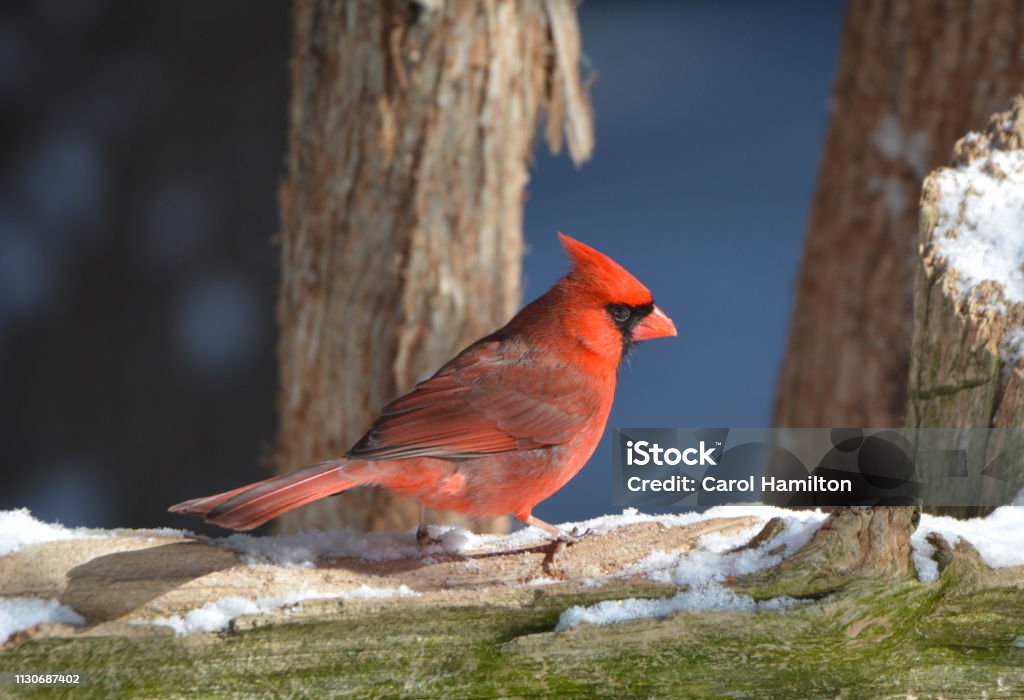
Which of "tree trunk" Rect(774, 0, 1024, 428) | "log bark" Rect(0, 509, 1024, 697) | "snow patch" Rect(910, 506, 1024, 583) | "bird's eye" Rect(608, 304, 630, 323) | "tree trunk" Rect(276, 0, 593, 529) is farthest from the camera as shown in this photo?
"tree trunk" Rect(774, 0, 1024, 428)

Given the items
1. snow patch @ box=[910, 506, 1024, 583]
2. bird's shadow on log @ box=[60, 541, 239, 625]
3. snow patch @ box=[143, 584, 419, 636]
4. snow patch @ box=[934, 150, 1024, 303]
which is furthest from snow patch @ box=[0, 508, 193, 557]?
snow patch @ box=[934, 150, 1024, 303]

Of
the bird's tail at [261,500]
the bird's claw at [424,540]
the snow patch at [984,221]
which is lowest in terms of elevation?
the bird's claw at [424,540]

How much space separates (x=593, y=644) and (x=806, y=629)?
0.29 m

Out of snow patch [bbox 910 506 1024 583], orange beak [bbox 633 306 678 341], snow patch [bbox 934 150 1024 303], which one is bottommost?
snow patch [bbox 910 506 1024 583]

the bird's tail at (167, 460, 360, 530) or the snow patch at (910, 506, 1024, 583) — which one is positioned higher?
the bird's tail at (167, 460, 360, 530)

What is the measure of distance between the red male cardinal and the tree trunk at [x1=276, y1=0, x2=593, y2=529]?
1.34 meters

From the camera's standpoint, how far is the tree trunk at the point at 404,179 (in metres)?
3.26

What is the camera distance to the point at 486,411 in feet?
6.28

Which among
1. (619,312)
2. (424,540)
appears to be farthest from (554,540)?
(619,312)

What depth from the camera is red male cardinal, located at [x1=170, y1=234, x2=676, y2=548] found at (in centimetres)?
184

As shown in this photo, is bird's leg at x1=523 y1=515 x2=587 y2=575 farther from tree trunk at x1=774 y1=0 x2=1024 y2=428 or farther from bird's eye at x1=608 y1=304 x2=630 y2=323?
tree trunk at x1=774 y1=0 x2=1024 y2=428

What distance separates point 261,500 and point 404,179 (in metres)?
1.89

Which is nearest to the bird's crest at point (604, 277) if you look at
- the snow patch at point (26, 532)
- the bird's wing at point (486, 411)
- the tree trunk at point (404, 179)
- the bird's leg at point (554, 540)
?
the bird's wing at point (486, 411)

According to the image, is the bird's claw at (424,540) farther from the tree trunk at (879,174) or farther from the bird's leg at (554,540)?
the tree trunk at (879,174)
